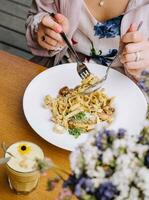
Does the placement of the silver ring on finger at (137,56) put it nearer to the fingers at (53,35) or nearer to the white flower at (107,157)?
the fingers at (53,35)

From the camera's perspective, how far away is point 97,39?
127cm

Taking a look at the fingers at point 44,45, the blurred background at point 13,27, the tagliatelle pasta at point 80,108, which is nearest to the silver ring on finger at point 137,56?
the tagliatelle pasta at point 80,108

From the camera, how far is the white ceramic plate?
0.96m

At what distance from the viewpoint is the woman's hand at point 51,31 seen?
109 cm

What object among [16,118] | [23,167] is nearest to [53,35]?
[16,118]

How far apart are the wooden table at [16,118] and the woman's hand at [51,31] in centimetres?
7

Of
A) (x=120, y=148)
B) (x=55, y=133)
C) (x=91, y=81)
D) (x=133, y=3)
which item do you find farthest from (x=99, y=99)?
(x=120, y=148)

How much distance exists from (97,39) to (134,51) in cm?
23

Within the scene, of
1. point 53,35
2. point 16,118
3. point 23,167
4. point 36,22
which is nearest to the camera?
point 23,167

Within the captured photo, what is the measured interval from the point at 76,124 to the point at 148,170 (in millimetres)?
504

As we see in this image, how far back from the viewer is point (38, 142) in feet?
3.11

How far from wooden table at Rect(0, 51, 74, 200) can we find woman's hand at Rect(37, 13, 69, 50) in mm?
69

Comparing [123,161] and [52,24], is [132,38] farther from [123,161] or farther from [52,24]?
[123,161]

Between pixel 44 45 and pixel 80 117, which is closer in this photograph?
pixel 80 117
